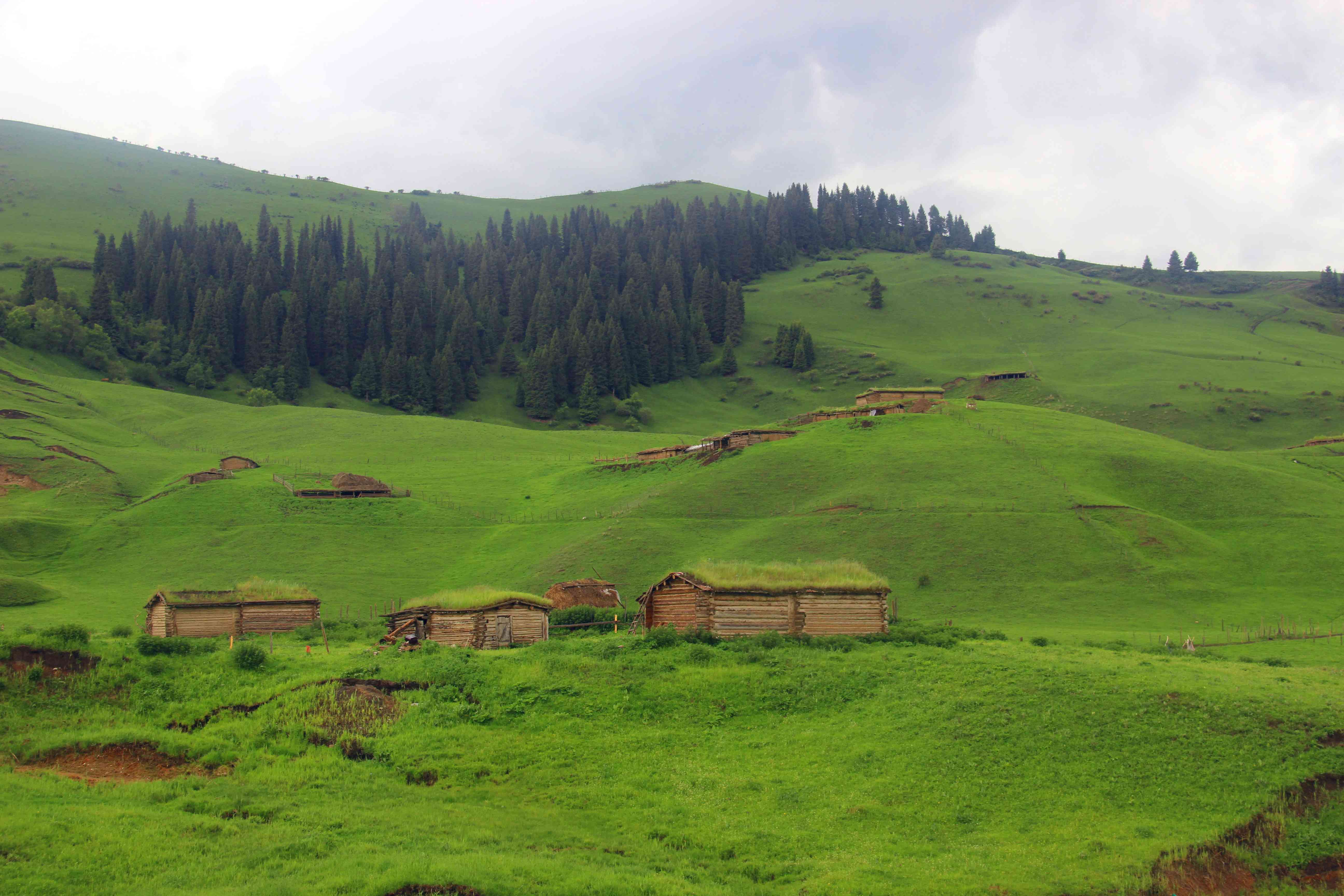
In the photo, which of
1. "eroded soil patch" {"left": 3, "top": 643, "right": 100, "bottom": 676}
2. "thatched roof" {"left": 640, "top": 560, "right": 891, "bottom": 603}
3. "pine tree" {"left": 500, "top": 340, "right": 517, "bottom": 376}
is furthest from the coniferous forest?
"eroded soil patch" {"left": 3, "top": 643, "right": 100, "bottom": 676}

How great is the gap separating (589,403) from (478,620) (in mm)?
106565

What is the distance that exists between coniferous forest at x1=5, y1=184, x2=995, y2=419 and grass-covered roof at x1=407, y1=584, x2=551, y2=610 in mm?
104570

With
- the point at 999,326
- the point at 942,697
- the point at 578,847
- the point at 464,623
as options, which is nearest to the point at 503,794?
the point at 578,847

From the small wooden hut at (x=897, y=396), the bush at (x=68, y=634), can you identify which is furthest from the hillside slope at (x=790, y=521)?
the bush at (x=68, y=634)

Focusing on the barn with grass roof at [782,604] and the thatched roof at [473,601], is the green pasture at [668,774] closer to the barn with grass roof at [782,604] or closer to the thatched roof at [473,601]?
the barn with grass roof at [782,604]

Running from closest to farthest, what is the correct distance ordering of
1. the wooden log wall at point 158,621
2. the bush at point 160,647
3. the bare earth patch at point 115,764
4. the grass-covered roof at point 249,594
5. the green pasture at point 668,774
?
the green pasture at point 668,774 < the bare earth patch at point 115,764 < the bush at point 160,647 < the wooden log wall at point 158,621 < the grass-covered roof at point 249,594

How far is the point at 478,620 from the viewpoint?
121 feet

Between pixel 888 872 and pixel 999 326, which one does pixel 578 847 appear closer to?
pixel 888 872

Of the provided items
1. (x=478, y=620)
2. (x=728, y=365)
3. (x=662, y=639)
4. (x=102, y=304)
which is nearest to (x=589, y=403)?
(x=728, y=365)

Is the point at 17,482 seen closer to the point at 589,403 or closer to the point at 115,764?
the point at 115,764

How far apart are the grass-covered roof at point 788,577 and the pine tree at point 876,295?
159 metres

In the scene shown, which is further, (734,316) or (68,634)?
(734,316)

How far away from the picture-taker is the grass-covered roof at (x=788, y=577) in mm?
33250

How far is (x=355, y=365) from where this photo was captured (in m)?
154
